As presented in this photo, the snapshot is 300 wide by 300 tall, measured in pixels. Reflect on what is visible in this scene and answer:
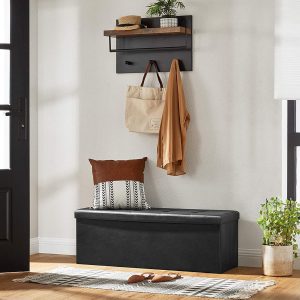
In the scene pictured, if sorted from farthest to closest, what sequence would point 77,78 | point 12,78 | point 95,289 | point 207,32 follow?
point 77,78
point 207,32
point 12,78
point 95,289

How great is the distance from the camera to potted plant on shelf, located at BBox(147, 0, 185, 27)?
6.36 metres

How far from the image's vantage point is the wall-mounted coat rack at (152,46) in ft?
21.1

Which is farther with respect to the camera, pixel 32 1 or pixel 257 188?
pixel 32 1

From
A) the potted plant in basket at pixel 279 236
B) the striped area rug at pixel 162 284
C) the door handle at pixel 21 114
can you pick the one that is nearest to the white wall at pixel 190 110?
the potted plant in basket at pixel 279 236

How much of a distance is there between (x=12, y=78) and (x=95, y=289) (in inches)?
68.0

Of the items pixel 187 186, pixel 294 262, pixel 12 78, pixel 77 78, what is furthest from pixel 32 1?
pixel 294 262

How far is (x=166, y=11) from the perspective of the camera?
6.41 metres

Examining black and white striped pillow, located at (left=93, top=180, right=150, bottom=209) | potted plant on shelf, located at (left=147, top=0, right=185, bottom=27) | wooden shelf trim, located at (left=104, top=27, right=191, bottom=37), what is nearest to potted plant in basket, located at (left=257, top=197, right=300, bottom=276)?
black and white striped pillow, located at (left=93, top=180, right=150, bottom=209)

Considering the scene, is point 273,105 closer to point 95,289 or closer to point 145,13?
point 145,13

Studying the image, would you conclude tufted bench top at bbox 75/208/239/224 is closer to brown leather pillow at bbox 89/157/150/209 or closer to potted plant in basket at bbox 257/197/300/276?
brown leather pillow at bbox 89/157/150/209

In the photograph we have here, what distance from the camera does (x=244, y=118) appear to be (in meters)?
6.29

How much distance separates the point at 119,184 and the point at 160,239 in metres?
0.62

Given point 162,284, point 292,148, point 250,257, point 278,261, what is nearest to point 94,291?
point 162,284

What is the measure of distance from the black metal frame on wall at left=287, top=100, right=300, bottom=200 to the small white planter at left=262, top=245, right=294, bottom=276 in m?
0.63
